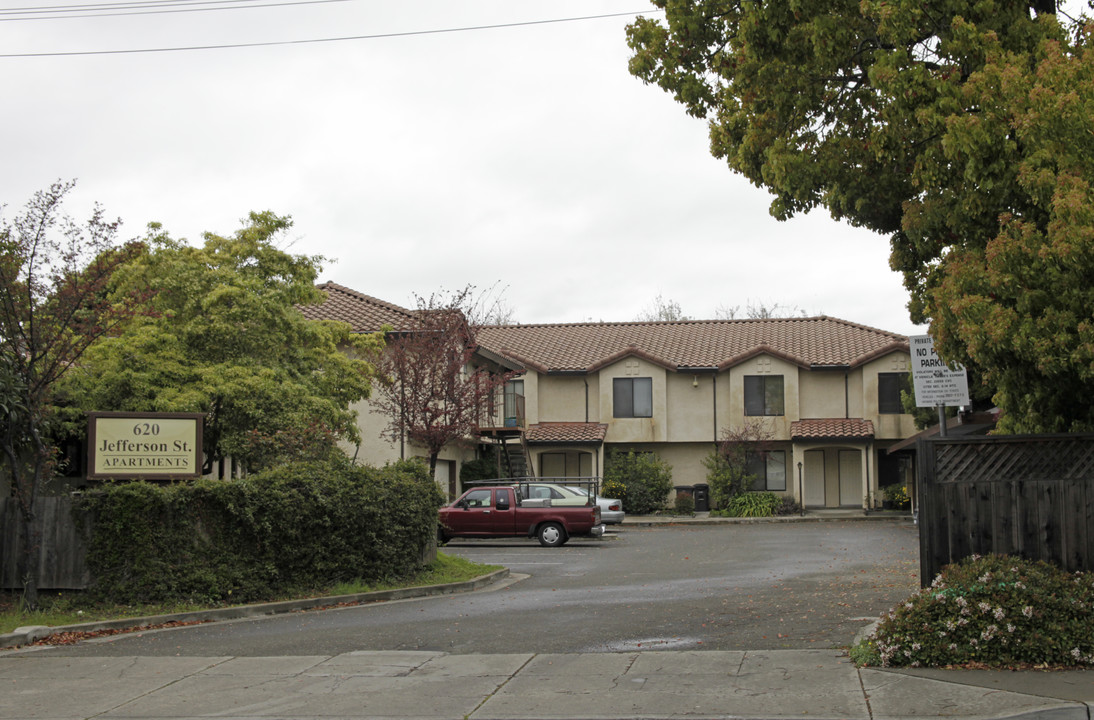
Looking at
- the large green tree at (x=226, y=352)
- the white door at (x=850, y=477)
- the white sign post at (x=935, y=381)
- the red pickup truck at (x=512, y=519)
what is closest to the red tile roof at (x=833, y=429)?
the white door at (x=850, y=477)

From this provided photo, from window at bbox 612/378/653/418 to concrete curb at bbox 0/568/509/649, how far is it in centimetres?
2547

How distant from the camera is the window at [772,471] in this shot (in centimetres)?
4175

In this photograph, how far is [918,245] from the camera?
38.3 ft

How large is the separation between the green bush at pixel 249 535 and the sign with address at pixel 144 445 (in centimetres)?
34

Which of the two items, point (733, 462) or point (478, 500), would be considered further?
point (733, 462)

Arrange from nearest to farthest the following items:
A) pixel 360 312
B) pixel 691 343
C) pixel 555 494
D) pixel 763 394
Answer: pixel 555 494, pixel 360 312, pixel 763 394, pixel 691 343

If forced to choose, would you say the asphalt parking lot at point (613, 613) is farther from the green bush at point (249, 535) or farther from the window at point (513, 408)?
the window at point (513, 408)

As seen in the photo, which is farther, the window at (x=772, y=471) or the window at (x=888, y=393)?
the window at (x=772, y=471)

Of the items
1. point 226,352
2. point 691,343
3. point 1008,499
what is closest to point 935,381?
point 1008,499

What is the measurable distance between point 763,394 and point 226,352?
85.2ft

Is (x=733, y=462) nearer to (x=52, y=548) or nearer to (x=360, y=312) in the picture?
(x=360, y=312)

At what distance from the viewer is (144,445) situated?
1422cm

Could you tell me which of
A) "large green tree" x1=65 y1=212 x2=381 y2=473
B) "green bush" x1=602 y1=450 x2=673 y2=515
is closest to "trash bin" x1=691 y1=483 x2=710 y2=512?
"green bush" x1=602 y1=450 x2=673 y2=515

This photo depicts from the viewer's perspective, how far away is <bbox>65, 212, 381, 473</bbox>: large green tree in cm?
1875
